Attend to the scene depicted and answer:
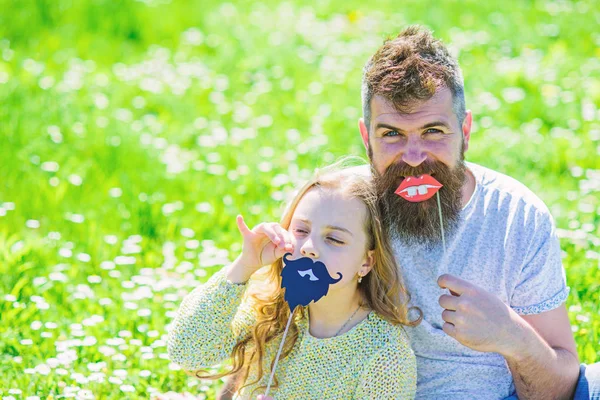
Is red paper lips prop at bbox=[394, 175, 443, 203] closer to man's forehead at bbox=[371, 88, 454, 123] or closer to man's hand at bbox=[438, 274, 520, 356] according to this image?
man's forehead at bbox=[371, 88, 454, 123]

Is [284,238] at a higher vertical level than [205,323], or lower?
higher

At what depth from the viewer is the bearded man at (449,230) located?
278cm

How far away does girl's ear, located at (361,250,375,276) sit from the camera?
110 inches

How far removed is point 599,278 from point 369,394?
1726 mm

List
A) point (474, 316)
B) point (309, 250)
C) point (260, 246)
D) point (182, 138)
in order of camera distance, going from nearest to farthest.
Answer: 1. point (474, 316)
2. point (309, 250)
3. point (260, 246)
4. point (182, 138)

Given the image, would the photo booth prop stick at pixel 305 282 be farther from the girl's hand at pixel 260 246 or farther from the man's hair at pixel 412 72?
the man's hair at pixel 412 72

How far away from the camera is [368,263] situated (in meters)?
2.80

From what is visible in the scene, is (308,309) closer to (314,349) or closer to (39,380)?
(314,349)

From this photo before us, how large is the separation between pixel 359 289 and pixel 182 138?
289 cm

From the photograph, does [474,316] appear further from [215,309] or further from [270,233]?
[215,309]

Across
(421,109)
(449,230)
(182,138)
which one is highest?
(421,109)

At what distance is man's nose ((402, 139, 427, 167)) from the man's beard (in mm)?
23

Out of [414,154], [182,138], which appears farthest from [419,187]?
[182,138]

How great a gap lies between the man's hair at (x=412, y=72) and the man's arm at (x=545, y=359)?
2.27 feet
